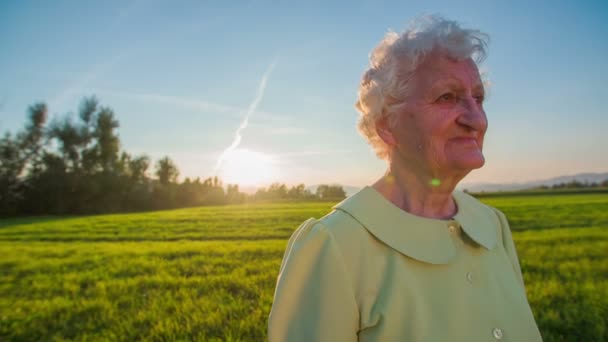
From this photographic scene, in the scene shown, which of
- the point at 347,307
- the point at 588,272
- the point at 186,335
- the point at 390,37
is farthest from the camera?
the point at 588,272

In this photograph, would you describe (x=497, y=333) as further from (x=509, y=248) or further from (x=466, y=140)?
(x=466, y=140)

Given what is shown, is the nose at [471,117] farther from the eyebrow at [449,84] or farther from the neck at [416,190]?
the neck at [416,190]

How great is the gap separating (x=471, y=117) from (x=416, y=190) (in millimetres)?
390

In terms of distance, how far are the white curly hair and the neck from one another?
260 mm

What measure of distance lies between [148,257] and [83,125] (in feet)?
160

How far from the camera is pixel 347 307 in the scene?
4.28 feet

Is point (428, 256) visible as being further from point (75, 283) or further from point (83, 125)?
point (83, 125)

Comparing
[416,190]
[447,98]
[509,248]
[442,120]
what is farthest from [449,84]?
[509,248]

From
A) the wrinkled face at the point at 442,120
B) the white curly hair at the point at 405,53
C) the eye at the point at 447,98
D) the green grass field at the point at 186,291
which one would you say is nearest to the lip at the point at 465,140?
the wrinkled face at the point at 442,120

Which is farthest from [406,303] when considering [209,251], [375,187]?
[209,251]

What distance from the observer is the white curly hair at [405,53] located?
1.58m

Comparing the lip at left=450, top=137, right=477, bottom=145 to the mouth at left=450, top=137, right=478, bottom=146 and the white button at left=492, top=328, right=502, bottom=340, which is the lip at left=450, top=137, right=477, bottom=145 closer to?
the mouth at left=450, top=137, right=478, bottom=146

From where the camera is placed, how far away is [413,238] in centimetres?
151

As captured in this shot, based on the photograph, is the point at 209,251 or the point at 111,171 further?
the point at 111,171
